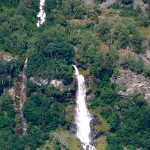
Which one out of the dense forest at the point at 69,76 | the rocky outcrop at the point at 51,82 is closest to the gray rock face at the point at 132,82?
the dense forest at the point at 69,76

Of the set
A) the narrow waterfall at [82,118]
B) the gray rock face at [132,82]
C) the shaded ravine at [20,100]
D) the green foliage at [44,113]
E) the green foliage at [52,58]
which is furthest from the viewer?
the green foliage at [52,58]

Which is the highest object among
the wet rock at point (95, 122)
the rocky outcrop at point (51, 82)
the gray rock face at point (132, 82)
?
the gray rock face at point (132, 82)

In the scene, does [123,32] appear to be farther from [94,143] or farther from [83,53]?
[94,143]

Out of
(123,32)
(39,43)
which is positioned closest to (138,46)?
(123,32)

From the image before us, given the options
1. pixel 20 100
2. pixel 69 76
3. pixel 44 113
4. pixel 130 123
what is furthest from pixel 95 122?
pixel 20 100

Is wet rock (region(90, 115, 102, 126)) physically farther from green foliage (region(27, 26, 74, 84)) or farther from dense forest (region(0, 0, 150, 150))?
green foliage (region(27, 26, 74, 84))

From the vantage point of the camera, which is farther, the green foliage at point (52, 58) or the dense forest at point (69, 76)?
the green foliage at point (52, 58)

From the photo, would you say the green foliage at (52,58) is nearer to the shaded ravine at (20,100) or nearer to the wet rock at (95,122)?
the shaded ravine at (20,100)

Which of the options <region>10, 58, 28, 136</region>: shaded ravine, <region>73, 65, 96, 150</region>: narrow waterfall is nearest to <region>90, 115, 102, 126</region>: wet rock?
<region>73, 65, 96, 150</region>: narrow waterfall
